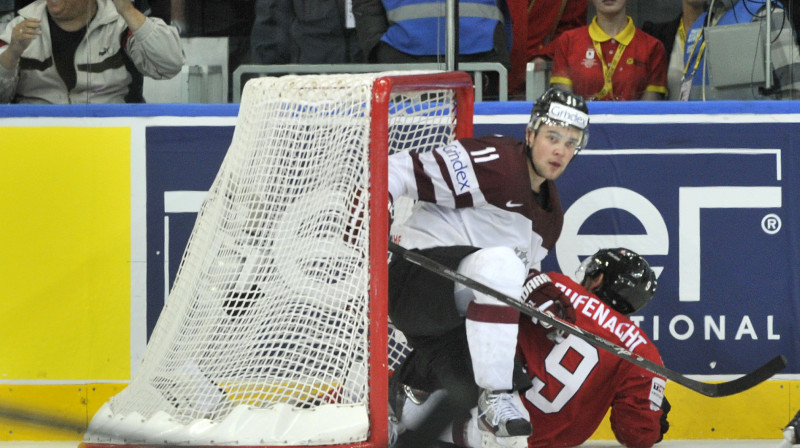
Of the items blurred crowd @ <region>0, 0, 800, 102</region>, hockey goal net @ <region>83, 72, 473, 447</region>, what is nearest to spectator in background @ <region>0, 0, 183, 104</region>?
blurred crowd @ <region>0, 0, 800, 102</region>

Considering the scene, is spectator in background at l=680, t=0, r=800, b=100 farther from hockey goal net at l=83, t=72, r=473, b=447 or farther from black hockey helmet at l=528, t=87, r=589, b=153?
hockey goal net at l=83, t=72, r=473, b=447

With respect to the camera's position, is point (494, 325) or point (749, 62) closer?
point (494, 325)

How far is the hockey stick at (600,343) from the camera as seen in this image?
9.07ft

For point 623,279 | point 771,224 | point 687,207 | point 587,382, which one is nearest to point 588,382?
point 587,382

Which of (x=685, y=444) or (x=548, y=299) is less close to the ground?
(x=548, y=299)

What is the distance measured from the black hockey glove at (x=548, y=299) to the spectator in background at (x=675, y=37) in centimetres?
89

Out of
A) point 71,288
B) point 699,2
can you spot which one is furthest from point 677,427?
point 71,288

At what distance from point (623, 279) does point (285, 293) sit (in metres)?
0.99

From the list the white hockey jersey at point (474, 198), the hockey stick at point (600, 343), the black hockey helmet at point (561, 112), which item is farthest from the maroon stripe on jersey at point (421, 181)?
the black hockey helmet at point (561, 112)

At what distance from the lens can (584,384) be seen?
302cm

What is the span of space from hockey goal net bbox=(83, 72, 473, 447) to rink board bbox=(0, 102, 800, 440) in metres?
0.65

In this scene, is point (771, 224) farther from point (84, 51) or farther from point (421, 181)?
point (84, 51)

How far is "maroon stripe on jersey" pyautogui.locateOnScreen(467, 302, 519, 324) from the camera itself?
2758mm

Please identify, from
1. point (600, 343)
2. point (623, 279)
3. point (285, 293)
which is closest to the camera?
point (285, 293)
